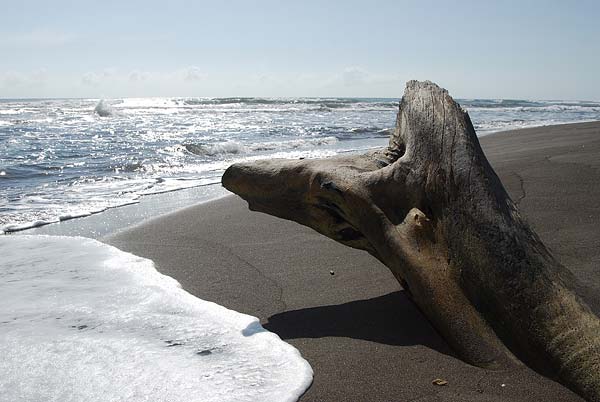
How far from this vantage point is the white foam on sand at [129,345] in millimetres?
2277

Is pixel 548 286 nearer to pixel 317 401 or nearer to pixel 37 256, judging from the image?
pixel 317 401

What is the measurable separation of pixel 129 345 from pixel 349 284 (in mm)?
1409

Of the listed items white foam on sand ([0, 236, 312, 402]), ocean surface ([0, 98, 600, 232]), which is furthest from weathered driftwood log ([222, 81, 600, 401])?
ocean surface ([0, 98, 600, 232])


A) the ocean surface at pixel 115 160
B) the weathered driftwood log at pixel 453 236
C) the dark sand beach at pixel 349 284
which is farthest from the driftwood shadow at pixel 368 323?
the ocean surface at pixel 115 160

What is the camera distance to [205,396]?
7.19ft

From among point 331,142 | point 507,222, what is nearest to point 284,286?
point 507,222

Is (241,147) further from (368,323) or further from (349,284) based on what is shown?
(368,323)

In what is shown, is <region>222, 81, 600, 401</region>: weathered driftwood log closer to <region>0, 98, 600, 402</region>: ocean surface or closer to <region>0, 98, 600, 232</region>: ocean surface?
<region>0, 98, 600, 402</region>: ocean surface

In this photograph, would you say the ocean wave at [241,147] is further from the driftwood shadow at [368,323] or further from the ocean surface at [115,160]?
the driftwood shadow at [368,323]

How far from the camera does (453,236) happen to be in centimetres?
253

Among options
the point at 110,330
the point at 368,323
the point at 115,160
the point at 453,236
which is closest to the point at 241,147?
the point at 115,160

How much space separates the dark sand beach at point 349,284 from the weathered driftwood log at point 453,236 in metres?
0.13

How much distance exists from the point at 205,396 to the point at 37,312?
4.84 ft

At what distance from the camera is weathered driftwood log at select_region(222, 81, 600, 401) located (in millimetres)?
2176
